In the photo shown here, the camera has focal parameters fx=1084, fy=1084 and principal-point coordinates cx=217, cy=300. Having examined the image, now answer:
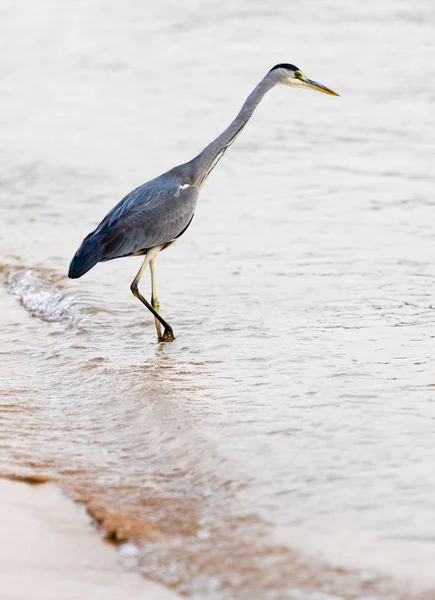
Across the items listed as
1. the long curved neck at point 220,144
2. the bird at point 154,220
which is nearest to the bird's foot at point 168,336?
the bird at point 154,220

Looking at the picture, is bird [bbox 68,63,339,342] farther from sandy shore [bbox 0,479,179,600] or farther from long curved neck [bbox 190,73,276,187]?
sandy shore [bbox 0,479,179,600]

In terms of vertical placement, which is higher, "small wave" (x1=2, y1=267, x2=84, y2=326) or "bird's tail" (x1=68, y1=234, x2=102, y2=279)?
"bird's tail" (x1=68, y1=234, x2=102, y2=279)

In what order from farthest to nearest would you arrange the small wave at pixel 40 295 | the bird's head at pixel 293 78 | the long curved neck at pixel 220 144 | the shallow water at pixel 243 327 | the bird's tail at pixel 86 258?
the bird's head at pixel 293 78 → the small wave at pixel 40 295 → the long curved neck at pixel 220 144 → the bird's tail at pixel 86 258 → the shallow water at pixel 243 327

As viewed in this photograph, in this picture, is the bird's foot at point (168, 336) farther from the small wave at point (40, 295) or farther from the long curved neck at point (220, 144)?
the long curved neck at point (220, 144)

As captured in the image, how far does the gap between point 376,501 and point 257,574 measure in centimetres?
66

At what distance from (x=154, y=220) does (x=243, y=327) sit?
3.00ft

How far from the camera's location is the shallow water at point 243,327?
390 centimetres

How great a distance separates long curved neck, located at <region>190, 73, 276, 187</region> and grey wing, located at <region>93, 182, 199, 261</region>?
157mm

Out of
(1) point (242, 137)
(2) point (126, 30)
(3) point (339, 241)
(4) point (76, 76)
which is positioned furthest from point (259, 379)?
(2) point (126, 30)

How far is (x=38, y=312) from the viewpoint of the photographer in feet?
25.1

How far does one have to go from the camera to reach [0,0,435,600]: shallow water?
12.8 feet

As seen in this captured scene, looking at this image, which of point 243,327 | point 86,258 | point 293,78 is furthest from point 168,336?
point 293,78

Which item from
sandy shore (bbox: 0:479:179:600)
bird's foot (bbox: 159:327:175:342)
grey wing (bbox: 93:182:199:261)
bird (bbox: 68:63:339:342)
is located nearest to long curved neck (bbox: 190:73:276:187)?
bird (bbox: 68:63:339:342)

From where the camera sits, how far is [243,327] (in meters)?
6.79
